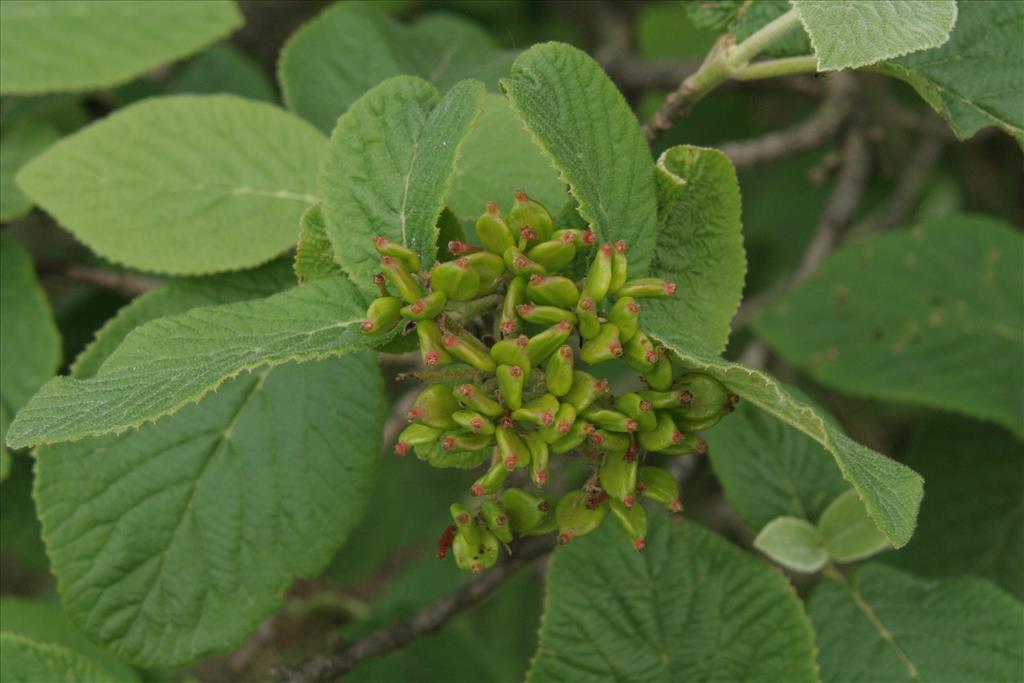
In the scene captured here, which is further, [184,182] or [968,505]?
[968,505]

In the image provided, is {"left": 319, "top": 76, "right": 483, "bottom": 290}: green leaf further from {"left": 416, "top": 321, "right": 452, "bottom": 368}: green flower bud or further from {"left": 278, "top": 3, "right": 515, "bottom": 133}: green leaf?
{"left": 278, "top": 3, "right": 515, "bottom": 133}: green leaf

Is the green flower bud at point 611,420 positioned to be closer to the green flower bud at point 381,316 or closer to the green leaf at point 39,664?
the green flower bud at point 381,316

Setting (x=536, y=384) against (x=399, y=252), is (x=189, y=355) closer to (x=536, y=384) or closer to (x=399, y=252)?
(x=399, y=252)

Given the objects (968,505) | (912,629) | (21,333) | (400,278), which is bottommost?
(968,505)

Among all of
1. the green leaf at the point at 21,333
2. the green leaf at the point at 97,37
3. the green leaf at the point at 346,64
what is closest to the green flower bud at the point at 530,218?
the green leaf at the point at 346,64

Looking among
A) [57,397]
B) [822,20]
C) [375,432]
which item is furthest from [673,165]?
[57,397]

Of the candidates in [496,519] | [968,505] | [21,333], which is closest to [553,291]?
[496,519]

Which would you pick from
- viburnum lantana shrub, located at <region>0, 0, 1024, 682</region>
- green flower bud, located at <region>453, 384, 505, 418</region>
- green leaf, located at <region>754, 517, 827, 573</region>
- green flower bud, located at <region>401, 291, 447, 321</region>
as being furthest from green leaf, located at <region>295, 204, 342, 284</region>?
green leaf, located at <region>754, 517, 827, 573</region>
